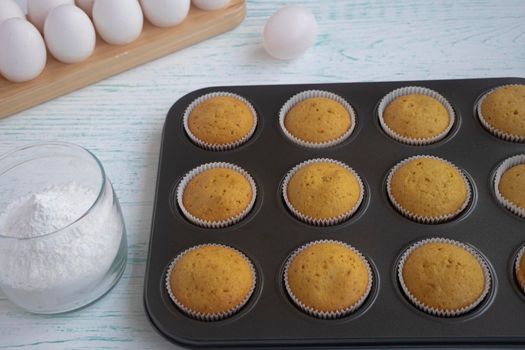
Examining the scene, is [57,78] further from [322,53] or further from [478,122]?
[478,122]

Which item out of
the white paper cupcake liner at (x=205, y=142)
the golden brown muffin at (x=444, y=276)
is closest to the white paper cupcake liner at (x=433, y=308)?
the golden brown muffin at (x=444, y=276)

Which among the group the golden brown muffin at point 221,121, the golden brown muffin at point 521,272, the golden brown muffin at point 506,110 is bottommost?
the golden brown muffin at point 521,272

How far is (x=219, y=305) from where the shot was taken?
99 cm

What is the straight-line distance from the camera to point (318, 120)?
1.23 metres

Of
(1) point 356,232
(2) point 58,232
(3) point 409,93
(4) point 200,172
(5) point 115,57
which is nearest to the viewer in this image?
(2) point 58,232

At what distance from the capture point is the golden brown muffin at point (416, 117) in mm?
1220

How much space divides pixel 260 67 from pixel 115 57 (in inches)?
12.6

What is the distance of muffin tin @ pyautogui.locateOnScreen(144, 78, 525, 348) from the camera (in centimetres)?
96

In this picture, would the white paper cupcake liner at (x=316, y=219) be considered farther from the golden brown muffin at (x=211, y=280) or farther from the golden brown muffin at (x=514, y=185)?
the golden brown muffin at (x=514, y=185)

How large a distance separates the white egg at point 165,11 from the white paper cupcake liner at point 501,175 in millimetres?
746

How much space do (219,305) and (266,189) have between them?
0.81 ft

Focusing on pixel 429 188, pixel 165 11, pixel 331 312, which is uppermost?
pixel 165 11

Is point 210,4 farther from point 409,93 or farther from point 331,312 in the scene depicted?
point 331,312

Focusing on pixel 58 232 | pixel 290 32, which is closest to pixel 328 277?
pixel 58 232
